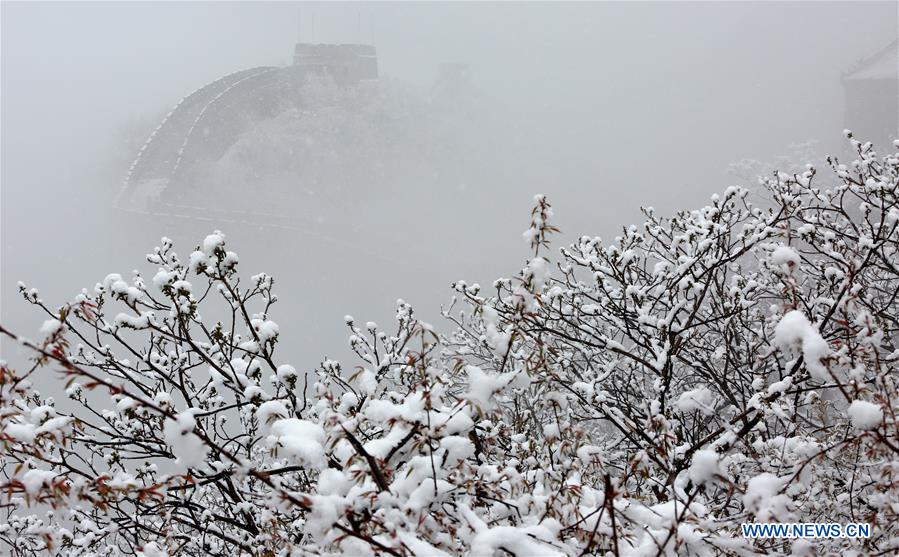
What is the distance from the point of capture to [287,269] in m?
29.0

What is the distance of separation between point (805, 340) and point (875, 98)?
3196 cm

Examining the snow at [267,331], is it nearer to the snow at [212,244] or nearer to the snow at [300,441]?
the snow at [212,244]

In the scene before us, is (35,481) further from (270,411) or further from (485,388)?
(485,388)

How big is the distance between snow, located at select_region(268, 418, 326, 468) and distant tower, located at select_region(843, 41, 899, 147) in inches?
1188

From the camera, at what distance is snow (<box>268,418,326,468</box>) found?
6.50 ft

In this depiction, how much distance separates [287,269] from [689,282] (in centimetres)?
2669

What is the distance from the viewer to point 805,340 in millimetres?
1929

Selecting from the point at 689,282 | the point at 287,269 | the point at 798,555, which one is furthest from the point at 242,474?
the point at 287,269

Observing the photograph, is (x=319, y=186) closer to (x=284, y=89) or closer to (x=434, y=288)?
(x=284, y=89)

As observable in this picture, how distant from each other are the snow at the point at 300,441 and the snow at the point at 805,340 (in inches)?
63.0

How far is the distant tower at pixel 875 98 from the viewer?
2589 cm

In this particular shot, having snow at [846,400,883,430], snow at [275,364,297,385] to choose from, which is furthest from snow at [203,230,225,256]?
snow at [846,400,883,430]

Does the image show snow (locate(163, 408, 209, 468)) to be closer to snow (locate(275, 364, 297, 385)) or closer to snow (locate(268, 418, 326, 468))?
snow (locate(268, 418, 326, 468))

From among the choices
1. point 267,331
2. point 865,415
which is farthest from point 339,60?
point 865,415
